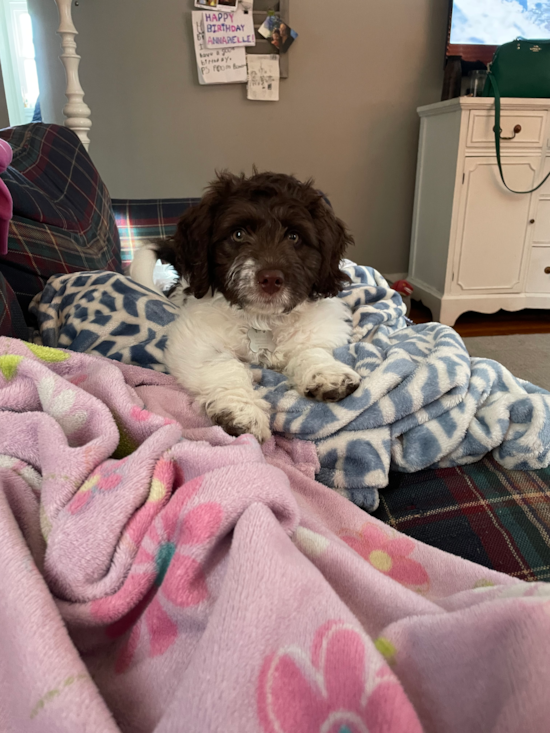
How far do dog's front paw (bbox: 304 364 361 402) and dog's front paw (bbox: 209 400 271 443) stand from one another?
13cm

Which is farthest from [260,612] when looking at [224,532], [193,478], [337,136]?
[337,136]

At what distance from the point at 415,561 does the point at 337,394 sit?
42 cm

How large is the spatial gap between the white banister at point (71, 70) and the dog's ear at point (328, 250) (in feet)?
6.06

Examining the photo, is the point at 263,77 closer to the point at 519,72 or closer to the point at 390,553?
the point at 519,72

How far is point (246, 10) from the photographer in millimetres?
3510

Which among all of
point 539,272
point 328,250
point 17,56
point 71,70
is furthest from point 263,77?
point 328,250

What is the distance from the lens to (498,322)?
3.79 metres

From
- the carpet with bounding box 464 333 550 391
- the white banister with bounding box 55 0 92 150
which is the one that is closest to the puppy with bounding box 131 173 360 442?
the white banister with bounding box 55 0 92 150

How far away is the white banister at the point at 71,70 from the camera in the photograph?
2.51 m

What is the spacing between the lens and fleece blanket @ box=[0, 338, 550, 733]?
17.6 inches

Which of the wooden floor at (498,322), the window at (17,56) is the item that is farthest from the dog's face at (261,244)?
the window at (17,56)

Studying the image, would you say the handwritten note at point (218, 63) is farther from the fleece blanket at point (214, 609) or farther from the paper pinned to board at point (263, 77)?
the fleece blanket at point (214, 609)

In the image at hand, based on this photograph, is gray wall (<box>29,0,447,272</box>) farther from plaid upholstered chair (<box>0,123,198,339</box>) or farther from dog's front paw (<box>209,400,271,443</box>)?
dog's front paw (<box>209,400,271,443</box>)

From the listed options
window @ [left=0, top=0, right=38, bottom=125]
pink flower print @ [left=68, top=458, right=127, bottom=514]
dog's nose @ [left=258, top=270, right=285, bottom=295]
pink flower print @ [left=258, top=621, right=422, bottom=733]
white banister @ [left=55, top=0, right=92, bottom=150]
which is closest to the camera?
pink flower print @ [left=258, top=621, right=422, bottom=733]
